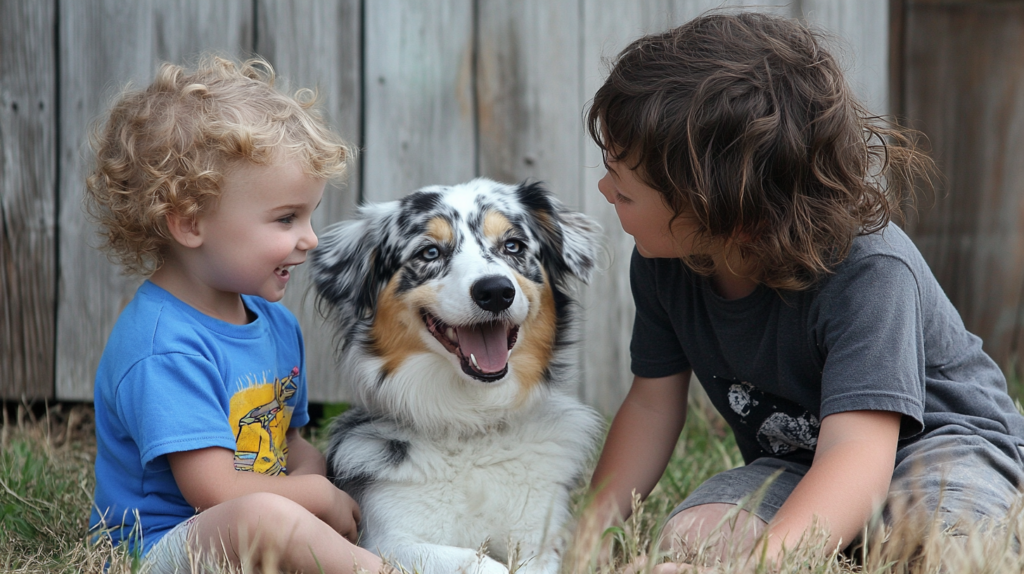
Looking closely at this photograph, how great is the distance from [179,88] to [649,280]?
1.42m

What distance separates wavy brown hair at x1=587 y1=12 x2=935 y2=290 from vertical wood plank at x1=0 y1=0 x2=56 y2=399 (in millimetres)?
2500

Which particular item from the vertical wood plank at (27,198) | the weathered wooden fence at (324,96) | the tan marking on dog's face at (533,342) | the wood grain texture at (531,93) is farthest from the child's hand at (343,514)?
the vertical wood plank at (27,198)

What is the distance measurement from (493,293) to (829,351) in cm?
84

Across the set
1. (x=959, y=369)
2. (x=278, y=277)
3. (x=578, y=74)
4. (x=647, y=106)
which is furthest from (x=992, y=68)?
(x=278, y=277)

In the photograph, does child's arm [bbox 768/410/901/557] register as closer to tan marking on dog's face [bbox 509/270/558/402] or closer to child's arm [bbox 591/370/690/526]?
child's arm [bbox 591/370/690/526]

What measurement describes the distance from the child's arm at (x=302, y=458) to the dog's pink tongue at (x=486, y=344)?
568 mm

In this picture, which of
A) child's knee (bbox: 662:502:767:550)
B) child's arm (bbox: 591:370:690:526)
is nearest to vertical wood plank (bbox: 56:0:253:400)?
child's arm (bbox: 591:370:690:526)

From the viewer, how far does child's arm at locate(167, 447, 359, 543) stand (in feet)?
6.64

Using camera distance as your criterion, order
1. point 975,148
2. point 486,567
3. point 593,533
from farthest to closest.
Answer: point 975,148, point 486,567, point 593,533

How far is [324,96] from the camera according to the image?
3531 mm

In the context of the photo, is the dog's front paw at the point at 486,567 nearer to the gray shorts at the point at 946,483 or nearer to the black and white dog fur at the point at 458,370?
the black and white dog fur at the point at 458,370

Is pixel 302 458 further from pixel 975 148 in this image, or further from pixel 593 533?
pixel 975 148

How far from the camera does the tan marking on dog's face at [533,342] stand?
2395mm

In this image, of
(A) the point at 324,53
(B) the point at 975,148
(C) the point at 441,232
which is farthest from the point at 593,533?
(B) the point at 975,148
